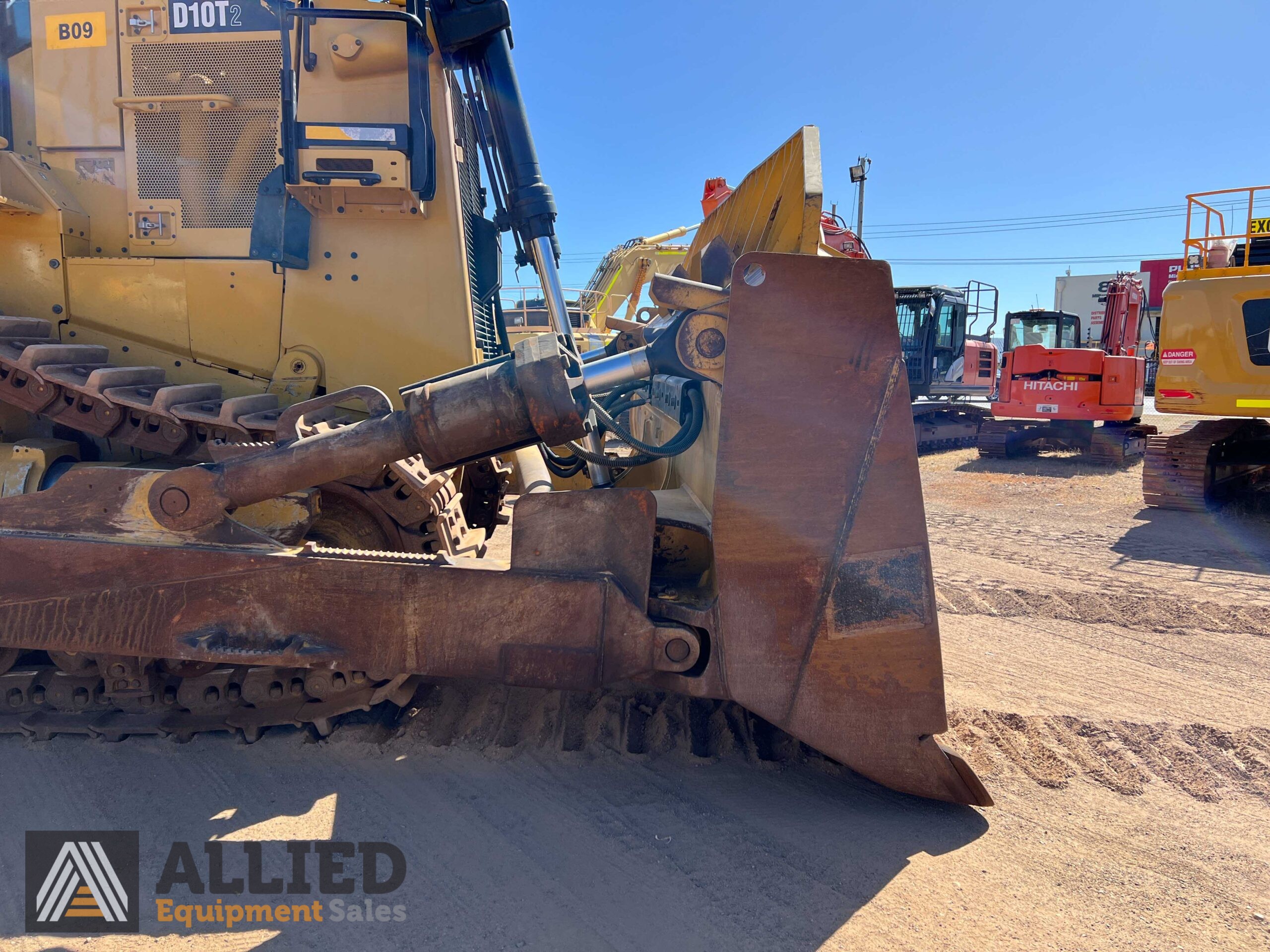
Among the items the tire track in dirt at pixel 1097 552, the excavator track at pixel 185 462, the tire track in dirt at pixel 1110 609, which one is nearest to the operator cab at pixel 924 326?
the tire track in dirt at pixel 1097 552

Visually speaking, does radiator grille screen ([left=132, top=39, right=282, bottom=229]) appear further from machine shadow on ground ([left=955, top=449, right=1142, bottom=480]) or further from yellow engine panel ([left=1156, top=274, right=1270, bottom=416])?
machine shadow on ground ([left=955, top=449, right=1142, bottom=480])

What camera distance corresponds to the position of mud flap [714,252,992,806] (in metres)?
2.34

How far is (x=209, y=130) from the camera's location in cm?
381

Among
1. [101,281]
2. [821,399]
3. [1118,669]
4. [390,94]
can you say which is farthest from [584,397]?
[1118,669]

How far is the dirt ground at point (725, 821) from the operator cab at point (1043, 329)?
13.9 meters

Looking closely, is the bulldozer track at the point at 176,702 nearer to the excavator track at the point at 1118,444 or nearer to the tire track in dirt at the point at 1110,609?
the tire track in dirt at the point at 1110,609

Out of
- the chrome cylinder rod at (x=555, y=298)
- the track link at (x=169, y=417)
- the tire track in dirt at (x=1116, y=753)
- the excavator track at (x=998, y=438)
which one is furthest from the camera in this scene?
the excavator track at (x=998, y=438)

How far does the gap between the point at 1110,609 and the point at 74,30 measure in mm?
6441

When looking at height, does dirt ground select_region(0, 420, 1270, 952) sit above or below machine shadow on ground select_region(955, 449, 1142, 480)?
below

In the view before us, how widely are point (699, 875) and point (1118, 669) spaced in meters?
2.84

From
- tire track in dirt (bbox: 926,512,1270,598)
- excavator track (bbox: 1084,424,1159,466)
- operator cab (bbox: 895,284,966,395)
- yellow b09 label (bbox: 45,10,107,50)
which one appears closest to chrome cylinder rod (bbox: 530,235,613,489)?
yellow b09 label (bbox: 45,10,107,50)

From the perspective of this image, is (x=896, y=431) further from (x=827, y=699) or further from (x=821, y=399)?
(x=827, y=699)

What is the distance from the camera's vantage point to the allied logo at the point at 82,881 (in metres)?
2.23

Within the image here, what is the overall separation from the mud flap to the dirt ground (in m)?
0.54
